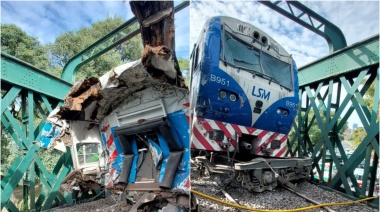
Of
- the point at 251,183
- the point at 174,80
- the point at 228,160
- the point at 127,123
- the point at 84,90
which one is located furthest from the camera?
the point at 251,183

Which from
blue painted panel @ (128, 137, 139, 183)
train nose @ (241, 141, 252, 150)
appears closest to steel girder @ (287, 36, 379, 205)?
train nose @ (241, 141, 252, 150)

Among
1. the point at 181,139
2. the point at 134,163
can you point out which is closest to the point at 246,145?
Result: the point at 181,139

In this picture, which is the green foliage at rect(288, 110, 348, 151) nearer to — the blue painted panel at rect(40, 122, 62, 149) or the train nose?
the train nose

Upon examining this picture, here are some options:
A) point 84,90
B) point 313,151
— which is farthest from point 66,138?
point 313,151

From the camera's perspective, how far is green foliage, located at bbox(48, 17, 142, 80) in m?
0.95

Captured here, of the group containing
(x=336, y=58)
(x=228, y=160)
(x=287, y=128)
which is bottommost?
(x=228, y=160)

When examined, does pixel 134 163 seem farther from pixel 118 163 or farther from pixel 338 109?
pixel 338 109

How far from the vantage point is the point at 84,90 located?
2.73 feet

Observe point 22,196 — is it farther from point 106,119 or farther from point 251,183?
point 251,183

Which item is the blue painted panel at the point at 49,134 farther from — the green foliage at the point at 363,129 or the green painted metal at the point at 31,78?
the green foliage at the point at 363,129

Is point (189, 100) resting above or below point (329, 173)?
above

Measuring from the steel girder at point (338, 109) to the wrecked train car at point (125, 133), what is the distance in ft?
2.50

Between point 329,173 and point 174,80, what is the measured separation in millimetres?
1191

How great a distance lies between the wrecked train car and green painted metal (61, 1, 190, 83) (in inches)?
8.2
